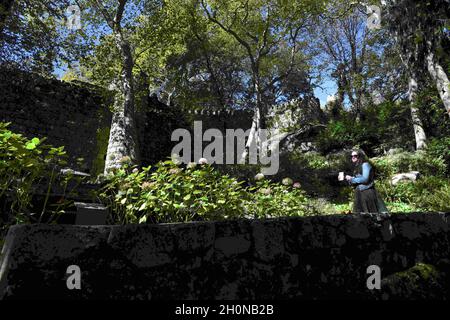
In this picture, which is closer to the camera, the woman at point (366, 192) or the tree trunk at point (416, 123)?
the woman at point (366, 192)

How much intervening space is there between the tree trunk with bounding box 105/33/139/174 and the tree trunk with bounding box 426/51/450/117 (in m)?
9.62

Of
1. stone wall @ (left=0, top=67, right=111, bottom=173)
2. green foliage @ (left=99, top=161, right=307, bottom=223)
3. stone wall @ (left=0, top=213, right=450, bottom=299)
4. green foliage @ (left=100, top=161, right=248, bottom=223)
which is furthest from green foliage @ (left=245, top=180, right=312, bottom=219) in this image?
stone wall @ (left=0, top=67, right=111, bottom=173)

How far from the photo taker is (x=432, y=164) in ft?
45.0

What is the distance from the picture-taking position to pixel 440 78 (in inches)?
468

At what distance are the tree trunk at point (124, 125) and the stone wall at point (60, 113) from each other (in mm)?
1325

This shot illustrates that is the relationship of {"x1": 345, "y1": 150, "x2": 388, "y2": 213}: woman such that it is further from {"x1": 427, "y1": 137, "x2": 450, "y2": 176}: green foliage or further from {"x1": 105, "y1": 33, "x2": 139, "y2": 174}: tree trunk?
{"x1": 427, "y1": 137, "x2": 450, "y2": 176}: green foliage

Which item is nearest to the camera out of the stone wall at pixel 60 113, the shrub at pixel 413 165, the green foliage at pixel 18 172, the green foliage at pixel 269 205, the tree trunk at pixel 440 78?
the green foliage at pixel 18 172

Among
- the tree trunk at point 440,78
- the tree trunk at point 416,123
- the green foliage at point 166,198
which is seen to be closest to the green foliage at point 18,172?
the green foliage at point 166,198

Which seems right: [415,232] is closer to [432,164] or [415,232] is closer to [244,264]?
[244,264]

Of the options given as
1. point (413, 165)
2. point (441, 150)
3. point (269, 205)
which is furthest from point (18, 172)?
point (441, 150)

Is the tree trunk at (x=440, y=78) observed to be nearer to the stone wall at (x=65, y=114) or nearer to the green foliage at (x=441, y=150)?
the green foliage at (x=441, y=150)

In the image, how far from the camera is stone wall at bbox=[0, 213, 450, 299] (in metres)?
2.01

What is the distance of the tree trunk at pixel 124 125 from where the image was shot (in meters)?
10.9
